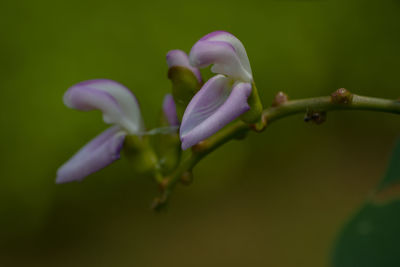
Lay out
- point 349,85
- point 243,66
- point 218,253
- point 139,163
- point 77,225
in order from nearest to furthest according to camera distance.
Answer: point 243,66 → point 139,163 → point 218,253 → point 77,225 → point 349,85

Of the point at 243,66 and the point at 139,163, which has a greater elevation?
the point at 243,66

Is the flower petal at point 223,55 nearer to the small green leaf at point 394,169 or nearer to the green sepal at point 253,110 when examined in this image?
the green sepal at point 253,110

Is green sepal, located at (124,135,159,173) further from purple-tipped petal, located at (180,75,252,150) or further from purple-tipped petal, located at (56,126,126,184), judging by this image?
purple-tipped petal, located at (180,75,252,150)

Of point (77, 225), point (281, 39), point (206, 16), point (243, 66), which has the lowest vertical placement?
point (77, 225)

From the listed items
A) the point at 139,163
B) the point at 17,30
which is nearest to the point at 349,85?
the point at 17,30

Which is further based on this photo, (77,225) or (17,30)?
(77,225)

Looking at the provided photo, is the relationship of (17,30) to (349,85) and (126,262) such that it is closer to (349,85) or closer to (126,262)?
(126,262)

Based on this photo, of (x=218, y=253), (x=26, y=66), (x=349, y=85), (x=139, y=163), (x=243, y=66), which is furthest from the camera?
(x=349, y=85)
